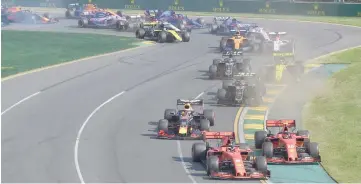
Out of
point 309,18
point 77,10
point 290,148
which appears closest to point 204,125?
point 290,148

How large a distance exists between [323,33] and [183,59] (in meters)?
23.0

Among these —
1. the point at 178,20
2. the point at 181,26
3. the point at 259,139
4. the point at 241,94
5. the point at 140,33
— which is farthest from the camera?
Result: the point at 178,20

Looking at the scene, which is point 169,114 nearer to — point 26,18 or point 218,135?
point 218,135

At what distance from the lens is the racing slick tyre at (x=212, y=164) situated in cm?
2752

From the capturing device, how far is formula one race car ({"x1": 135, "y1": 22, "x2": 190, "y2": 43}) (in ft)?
225

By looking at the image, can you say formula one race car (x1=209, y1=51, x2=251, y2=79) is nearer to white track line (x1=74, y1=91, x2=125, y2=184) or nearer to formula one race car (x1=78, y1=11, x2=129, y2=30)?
white track line (x1=74, y1=91, x2=125, y2=184)

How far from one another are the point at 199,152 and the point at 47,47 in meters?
37.9

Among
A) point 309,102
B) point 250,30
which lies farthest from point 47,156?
point 250,30

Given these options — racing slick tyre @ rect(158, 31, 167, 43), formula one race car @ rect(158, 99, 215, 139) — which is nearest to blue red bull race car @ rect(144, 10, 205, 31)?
racing slick tyre @ rect(158, 31, 167, 43)

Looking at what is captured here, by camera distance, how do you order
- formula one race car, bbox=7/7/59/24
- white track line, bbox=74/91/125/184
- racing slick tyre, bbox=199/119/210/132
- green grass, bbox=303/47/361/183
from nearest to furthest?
white track line, bbox=74/91/125/184
green grass, bbox=303/47/361/183
racing slick tyre, bbox=199/119/210/132
formula one race car, bbox=7/7/59/24

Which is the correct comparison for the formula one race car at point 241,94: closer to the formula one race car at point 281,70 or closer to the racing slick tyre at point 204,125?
the formula one race car at point 281,70

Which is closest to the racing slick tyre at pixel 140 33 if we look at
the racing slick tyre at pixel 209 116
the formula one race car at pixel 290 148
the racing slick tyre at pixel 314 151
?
the racing slick tyre at pixel 209 116

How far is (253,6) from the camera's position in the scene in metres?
97.9

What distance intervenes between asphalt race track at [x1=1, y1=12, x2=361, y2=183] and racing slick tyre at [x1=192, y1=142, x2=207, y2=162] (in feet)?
1.41
